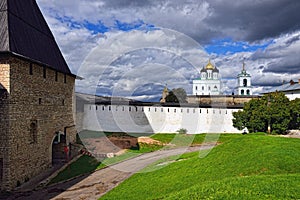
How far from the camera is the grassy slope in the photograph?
5973 millimetres

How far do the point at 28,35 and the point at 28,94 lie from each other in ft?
9.72

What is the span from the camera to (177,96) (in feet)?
150

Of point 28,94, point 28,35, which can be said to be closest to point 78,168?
point 28,94

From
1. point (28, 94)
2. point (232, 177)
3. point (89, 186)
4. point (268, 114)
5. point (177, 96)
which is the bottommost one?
point (89, 186)

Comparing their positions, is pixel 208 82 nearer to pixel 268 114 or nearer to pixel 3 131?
pixel 268 114

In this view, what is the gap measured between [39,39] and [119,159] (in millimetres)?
7761

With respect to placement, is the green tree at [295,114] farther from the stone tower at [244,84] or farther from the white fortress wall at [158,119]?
the stone tower at [244,84]

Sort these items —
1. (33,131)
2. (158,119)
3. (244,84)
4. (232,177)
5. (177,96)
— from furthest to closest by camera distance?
(244,84)
(177,96)
(158,119)
(33,131)
(232,177)

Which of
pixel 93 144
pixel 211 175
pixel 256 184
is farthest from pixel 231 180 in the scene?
pixel 93 144

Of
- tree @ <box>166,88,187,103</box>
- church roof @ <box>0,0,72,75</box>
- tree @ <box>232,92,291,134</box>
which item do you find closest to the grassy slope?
church roof @ <box>0,0,72,75</box>

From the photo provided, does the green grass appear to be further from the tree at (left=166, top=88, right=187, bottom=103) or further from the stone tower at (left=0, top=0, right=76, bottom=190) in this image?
the tree at (left=166, top=88, right=187, bottom=103)

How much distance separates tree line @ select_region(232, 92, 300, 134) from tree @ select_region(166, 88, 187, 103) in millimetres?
18864

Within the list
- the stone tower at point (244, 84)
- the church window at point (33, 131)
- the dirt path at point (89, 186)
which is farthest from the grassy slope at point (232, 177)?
the stone tower at point (244, 84)

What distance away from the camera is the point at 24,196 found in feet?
32.9
